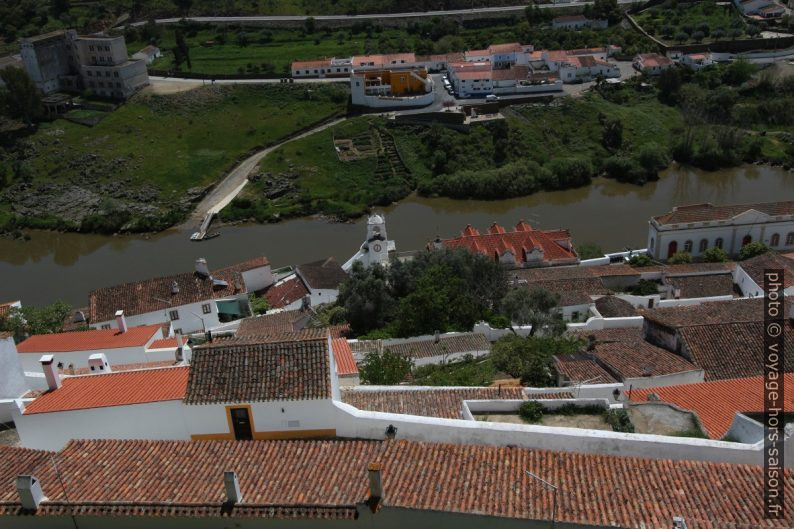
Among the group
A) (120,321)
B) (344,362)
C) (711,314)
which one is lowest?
(711,314)

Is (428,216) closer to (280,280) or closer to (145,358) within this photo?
(280,280)

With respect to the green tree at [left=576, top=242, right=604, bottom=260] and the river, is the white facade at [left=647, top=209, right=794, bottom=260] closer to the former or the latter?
the green tree at [left=576, top=242, right=604, bottom=260]

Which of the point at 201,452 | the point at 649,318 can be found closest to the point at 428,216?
the point at 649,318

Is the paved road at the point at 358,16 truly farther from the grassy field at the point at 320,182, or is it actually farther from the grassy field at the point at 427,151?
the grassy field at the point at 320,182

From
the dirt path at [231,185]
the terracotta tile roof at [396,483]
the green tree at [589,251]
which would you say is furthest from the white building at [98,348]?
the dirt path at [231,185]

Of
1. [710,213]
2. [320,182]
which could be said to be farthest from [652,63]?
[320,182]

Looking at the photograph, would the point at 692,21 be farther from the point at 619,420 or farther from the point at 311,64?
the point at 619,420
